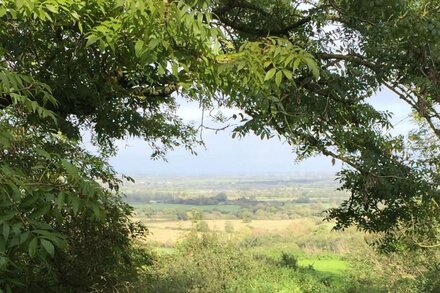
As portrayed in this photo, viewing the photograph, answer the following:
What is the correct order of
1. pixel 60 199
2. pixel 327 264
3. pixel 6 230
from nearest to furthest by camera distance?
pixel 6 230, pixel 60 199, pixel 327 264

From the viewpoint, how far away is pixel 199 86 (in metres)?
2.21

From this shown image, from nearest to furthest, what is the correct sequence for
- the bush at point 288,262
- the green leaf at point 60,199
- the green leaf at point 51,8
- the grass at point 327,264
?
the green leaf at point 60,199
the green leaf at point 51,8
the bush at point 288,262
the grass at point 327,264

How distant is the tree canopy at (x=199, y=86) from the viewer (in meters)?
1.66

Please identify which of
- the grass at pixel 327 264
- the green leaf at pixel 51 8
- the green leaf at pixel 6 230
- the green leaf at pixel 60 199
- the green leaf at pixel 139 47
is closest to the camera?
the green leaf at pixel 6 230

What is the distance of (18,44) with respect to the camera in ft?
10.7

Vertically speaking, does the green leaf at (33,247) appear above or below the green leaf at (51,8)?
below

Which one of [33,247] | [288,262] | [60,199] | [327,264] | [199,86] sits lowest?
[327,264]

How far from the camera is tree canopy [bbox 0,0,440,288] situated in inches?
65.4

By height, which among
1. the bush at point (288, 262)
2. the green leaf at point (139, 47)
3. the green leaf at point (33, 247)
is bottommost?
the bush at point (288, 262)

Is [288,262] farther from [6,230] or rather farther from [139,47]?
[6,230]

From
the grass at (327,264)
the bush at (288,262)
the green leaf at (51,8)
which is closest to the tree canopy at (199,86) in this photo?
the green leaf at (51,8)

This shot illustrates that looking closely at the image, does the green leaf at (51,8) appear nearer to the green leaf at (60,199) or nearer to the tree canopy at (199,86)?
the tree canopy at (199,86)

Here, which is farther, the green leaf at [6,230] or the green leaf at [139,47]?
the green leaf at [139,47]

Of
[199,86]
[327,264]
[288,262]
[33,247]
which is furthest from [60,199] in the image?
[327,264]
